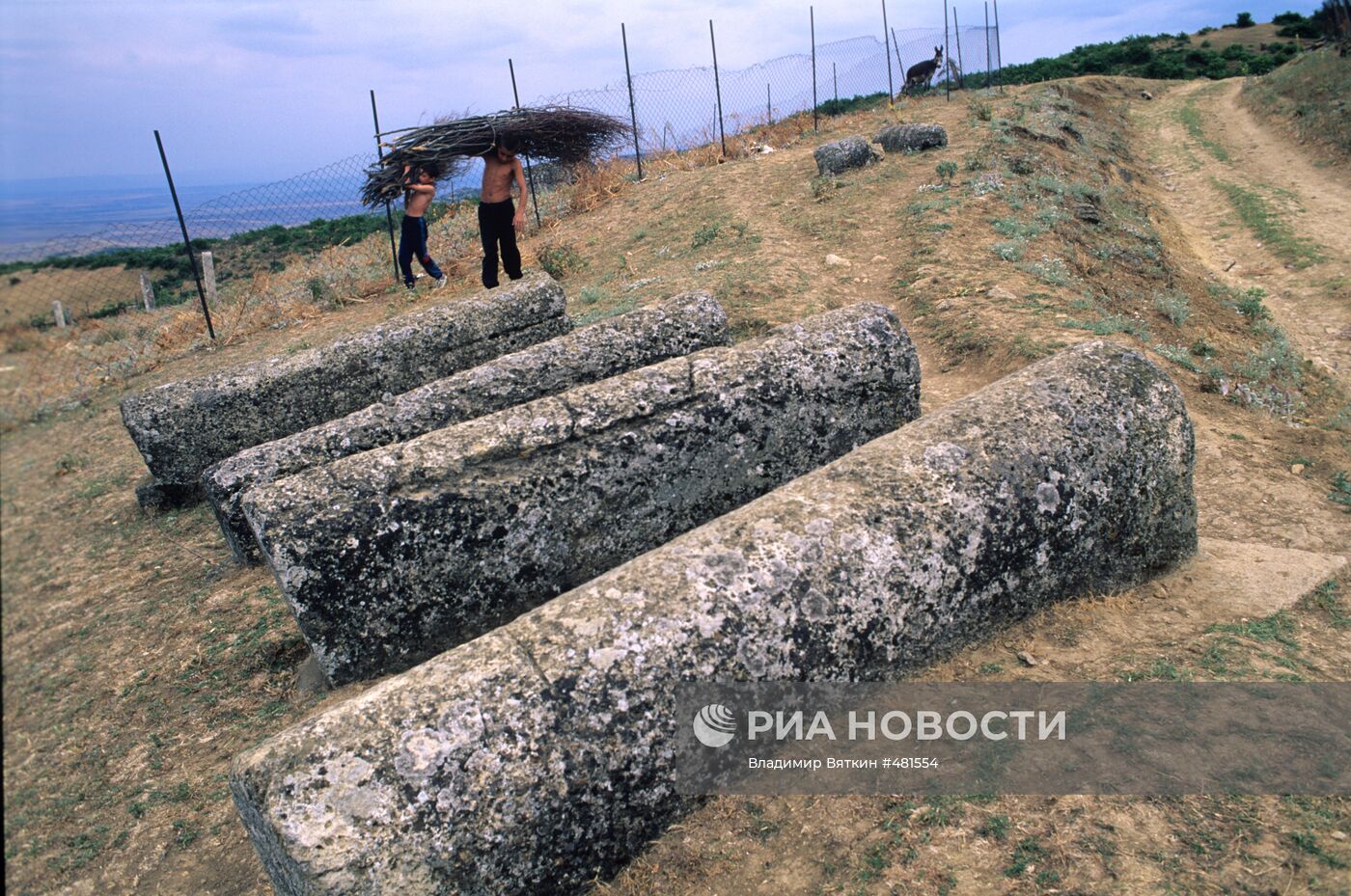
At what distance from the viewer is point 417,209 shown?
381 inches

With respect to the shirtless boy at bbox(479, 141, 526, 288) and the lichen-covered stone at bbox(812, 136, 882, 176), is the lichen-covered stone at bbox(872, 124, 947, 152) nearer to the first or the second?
the lichen-covered stone at bbox(812, 136, 882, 176)

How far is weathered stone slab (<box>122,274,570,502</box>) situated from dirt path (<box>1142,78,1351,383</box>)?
326 inches

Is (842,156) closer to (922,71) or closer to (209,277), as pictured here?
(209,277)

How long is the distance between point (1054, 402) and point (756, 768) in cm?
202

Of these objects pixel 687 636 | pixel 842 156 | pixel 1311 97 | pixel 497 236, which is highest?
pixel 1311 97

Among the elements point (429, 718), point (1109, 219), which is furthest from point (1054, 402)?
point (1109, 219)

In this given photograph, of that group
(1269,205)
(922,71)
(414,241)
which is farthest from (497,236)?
(922,71)

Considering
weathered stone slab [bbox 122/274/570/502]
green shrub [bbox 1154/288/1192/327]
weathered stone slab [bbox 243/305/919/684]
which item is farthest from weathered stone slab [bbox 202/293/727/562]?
green shrub [bbox 1154/288/1192/327]

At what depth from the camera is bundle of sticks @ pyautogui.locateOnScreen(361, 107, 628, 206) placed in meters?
8.96

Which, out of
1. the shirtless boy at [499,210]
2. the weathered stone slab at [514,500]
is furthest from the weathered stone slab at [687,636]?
the shirtless boy at [499,210]

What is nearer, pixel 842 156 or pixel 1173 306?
pixel 1173 306

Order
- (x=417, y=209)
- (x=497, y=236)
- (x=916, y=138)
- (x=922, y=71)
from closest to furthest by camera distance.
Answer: (x=497, y=236) → (x=417, y=209) → (x=916, y=138) → (x=922, y=71)

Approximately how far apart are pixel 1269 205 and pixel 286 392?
606 inches

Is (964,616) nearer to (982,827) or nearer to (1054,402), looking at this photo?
(982,827)
